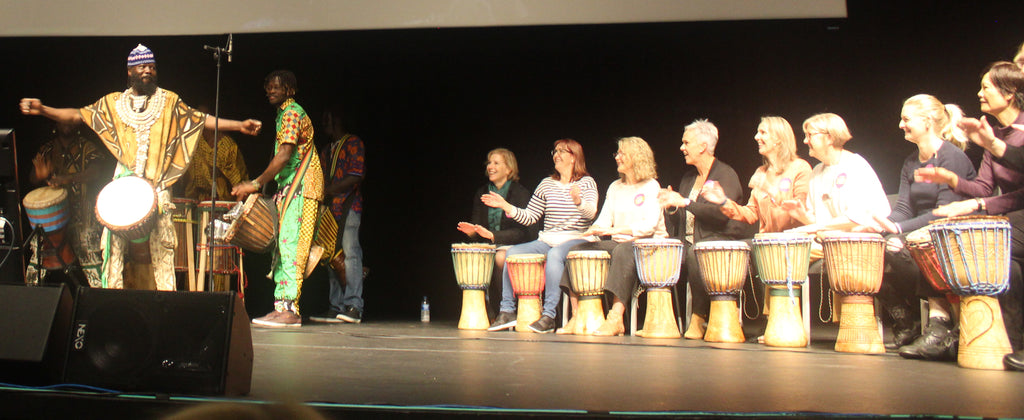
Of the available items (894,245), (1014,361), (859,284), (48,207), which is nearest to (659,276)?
(859,284)

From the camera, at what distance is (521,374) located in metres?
2.70

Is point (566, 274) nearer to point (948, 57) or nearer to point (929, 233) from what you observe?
point (929, 233)

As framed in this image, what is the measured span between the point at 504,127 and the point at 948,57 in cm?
316

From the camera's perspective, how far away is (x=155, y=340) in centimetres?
221

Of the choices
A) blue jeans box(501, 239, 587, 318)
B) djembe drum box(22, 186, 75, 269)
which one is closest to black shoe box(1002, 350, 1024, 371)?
blue jeans box(501, 239, 587, 318)

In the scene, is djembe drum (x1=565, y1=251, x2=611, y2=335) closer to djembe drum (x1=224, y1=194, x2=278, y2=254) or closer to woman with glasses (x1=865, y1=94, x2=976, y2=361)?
woman with glasses (x1=865, y1=94, x2=976, y2=361)

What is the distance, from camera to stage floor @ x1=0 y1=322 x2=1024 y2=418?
79.1 inches

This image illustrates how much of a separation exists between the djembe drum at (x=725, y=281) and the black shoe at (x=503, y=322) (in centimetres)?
140

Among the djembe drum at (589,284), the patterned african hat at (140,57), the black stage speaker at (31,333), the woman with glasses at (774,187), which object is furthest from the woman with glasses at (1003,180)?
the patterned african hat at (140,57)

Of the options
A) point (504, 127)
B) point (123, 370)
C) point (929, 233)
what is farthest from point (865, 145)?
point (123, 370)

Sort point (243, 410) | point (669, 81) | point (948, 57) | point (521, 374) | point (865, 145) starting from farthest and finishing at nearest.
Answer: point (669, 81)
point (865, 145)
point (948, 57)
point (521, 374)
point (243, 410)

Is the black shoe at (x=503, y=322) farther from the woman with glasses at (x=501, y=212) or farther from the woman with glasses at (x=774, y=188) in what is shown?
the woman with glasses at (x=774, y=188)

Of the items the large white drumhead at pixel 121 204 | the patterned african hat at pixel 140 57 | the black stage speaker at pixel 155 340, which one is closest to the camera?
the black stage speaker at pixel 155 340

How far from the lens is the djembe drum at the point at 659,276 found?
15.2 ft
